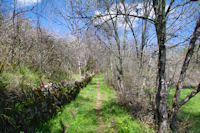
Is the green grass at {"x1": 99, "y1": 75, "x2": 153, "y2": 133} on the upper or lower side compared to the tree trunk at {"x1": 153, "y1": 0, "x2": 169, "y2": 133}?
lower

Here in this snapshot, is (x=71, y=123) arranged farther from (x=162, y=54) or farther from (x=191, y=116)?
(x=191, y=116)

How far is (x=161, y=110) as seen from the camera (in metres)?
3.57

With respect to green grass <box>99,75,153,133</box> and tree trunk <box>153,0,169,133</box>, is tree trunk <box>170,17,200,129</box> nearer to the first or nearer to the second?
tree trunk <box>153,0,169,133</box>

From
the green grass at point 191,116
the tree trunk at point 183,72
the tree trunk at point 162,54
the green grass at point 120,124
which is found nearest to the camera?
the tree trunk at point 162,54

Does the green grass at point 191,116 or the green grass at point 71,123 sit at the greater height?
the green grass at point 71,123

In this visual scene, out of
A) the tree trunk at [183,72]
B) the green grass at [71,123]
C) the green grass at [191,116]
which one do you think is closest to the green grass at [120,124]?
the green grass at [71,123]

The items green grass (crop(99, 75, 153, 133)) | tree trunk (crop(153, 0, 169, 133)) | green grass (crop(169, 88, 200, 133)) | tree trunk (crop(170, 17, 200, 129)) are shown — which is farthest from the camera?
green grass (crop(169, 88, 200, 133))

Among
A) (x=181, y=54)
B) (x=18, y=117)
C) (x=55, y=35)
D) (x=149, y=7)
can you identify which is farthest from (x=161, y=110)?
(x=55, y=35)

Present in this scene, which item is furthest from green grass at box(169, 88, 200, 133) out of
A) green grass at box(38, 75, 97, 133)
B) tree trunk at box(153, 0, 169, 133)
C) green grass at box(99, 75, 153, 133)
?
green grass at box(38, 75, 97, 133)

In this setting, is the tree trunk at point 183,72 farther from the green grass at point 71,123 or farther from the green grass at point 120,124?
the green grass at point 71,123

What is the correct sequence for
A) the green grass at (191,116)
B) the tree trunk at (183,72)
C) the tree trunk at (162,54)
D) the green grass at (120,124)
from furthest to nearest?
the green grass at (191,116) → the green grass at (120,124) → the tree trunk at (183,72) → the tree trunk at (162,54)

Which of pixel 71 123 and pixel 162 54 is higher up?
pixel 162 54

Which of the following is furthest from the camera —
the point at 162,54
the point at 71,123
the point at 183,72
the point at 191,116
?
the point at 191,116

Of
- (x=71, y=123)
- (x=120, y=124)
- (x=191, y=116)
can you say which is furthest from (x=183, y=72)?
(x=191, y=116)
